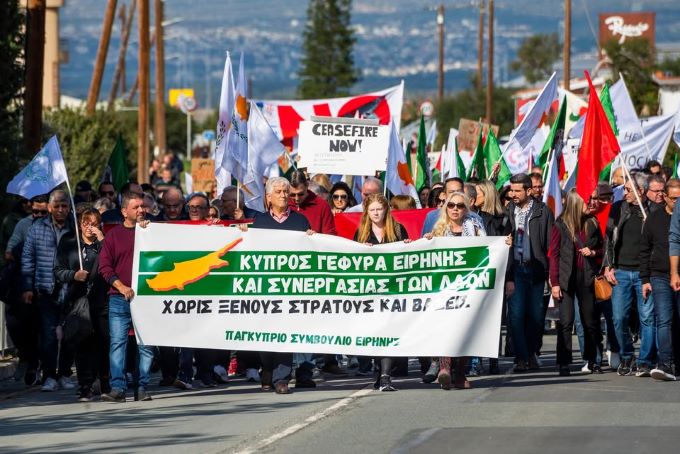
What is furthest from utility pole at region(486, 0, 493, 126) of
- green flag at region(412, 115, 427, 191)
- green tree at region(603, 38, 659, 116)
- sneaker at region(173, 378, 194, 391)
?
sneaker at region(173, 378, 194, 391)

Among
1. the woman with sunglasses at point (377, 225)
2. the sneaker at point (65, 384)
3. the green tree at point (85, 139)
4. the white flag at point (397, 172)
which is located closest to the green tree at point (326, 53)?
the green tree at point (85, 139)

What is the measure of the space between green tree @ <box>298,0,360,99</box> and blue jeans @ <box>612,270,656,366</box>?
105 metres

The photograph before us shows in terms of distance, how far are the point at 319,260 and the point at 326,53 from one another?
10727 centimetres

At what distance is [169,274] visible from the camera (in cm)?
1433

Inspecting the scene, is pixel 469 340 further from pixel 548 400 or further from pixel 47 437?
pixel 47 437

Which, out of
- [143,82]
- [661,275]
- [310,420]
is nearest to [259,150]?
[661,275]

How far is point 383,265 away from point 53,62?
52.8 meters

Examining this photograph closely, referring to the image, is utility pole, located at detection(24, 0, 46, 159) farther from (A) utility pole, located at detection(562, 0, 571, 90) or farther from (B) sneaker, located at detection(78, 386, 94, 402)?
(A) utility pole, located at detection(562, 0, 571, 90)

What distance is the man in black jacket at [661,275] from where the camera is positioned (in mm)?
14797

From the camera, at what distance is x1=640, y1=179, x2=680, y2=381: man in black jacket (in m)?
14.8

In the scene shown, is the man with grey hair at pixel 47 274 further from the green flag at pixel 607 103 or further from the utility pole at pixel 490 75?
the utility pole at pixel 490 75

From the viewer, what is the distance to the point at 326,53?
397 feet

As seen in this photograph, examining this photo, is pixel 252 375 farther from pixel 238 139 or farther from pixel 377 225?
pixel 238 139

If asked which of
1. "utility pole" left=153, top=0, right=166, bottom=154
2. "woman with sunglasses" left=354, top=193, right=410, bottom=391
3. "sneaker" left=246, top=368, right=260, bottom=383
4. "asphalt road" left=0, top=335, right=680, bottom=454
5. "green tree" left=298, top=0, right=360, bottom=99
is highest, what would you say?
"green tree" left=298, top=0, right=360, bottom=99
